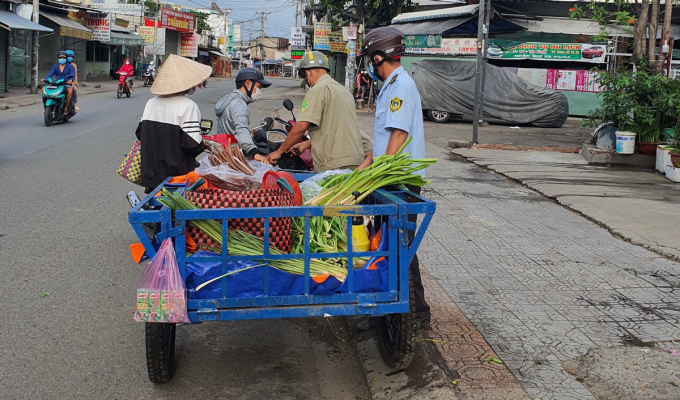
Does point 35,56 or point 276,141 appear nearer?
point 276,141

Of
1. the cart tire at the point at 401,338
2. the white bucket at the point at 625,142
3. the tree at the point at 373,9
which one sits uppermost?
the tree at the point at 373,9

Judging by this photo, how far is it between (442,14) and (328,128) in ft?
67.6

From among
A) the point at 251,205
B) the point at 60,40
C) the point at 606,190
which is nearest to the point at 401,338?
the point at 251,205

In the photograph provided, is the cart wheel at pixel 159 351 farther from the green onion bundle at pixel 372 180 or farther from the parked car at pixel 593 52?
the parked car at pixel 593 52

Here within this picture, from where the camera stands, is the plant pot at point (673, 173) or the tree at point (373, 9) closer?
the plant pot at point (673, 173)

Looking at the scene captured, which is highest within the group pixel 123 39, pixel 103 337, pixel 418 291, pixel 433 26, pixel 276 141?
pixel 123 39

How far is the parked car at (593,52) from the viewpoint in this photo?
22.6m

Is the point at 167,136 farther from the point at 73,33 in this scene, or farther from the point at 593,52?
the point at 73,33

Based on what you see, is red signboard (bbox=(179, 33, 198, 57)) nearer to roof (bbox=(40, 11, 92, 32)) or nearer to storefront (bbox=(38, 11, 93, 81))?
storefront (bbox=(38, 11, 93, 81))

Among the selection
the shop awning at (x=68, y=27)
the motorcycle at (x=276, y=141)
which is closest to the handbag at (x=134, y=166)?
the motorcycle at (x=276, y=141)

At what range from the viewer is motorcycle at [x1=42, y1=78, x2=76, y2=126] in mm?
15391

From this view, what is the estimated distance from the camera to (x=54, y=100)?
611 inches

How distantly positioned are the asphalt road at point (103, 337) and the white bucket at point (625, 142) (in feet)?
29.6

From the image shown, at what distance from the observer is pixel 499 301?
4.84 m
